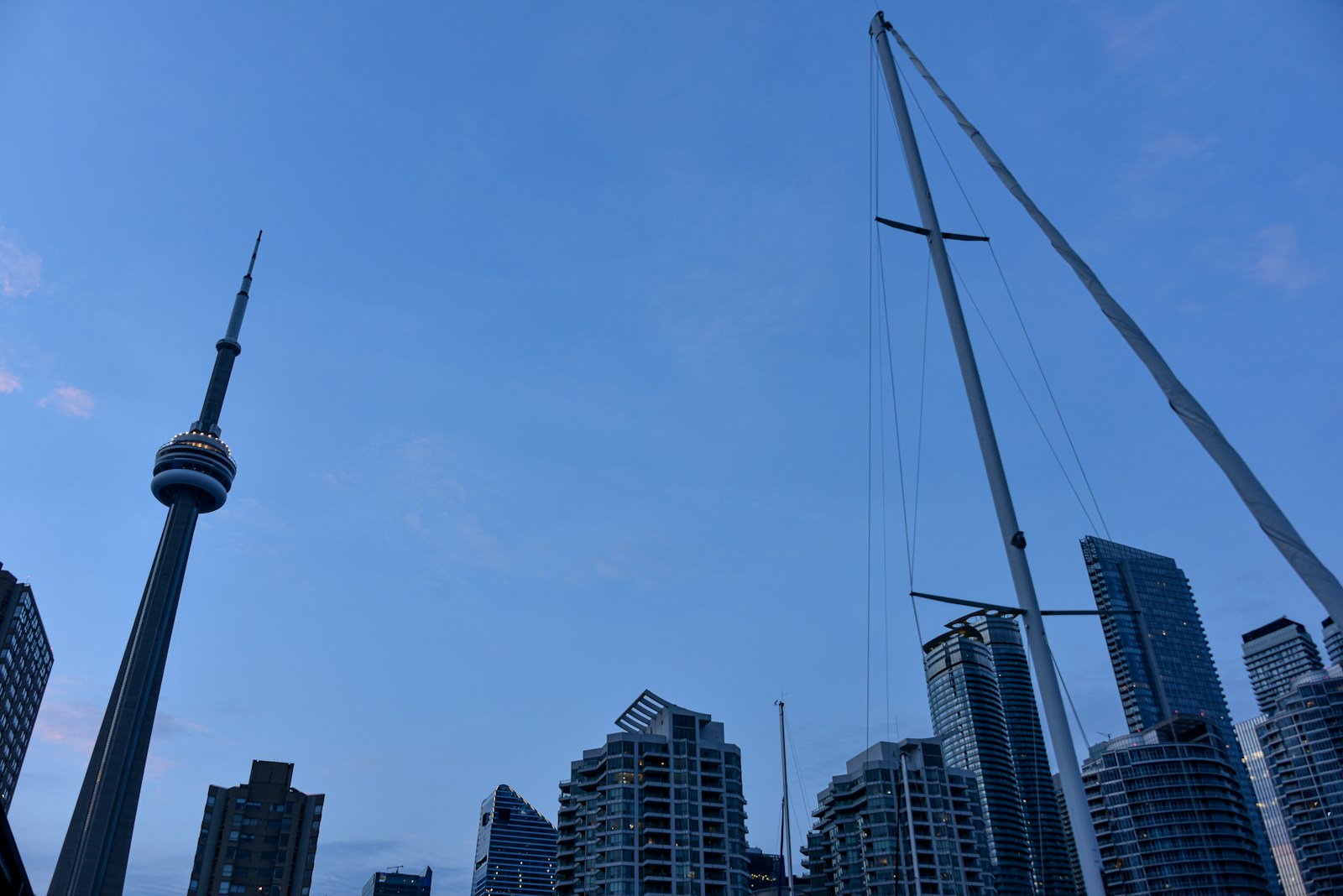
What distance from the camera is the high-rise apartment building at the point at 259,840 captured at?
124000mm

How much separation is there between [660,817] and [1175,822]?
347ft

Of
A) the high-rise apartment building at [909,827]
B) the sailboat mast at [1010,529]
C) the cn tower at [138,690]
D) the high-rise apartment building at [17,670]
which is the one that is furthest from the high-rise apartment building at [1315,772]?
the high-rise apartment building at [17,670]

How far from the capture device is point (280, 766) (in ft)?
442

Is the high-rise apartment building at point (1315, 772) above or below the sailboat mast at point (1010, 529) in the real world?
above

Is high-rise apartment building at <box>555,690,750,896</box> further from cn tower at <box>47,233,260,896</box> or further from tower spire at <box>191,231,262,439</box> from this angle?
tower spire at <box>191,231,262,439</box>

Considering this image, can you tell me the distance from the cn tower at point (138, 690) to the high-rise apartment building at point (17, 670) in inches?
627

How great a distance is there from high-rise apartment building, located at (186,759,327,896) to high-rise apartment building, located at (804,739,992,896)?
79.5 m

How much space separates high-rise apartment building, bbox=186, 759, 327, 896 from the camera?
407 ft

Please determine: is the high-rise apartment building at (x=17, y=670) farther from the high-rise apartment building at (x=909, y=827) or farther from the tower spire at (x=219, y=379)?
the high-rise apartment building at (x=909, y=827)

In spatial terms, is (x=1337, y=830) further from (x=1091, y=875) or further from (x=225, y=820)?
(x=1091, y=875)

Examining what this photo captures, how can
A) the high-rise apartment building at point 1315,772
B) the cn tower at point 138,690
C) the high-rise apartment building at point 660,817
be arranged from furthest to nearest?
1. the high-rise apartment building at point 1315,772
2. the cn tower at point 138,690
3. the high-rise apartment building at point 660,817

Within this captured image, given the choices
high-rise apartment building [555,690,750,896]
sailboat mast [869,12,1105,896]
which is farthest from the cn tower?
sailboat mast [869,12,1105,896]

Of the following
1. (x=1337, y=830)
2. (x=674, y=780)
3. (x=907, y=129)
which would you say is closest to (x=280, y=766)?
(x=674, y=780)

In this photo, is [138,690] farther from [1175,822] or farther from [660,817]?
[1175,822]
